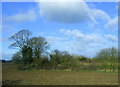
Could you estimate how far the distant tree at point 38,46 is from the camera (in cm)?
3320

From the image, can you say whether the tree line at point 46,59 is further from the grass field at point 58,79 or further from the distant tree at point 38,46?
the grass field at point 58,79

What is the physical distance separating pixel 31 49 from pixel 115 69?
14463 millimetres

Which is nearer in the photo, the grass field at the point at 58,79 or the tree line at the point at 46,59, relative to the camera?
the grass field at the point at 58,79

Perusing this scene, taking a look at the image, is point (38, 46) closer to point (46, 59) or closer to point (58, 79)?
point (46, 59)

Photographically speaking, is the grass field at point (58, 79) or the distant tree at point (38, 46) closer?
the grass field at point (58, 79)

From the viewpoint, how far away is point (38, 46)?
3353 cm

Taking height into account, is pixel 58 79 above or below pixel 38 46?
below

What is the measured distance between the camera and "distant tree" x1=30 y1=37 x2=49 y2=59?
3320cm

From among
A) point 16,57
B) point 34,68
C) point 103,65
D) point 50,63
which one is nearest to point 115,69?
point 103,65

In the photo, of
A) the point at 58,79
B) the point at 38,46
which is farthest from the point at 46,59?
the point at 58,79

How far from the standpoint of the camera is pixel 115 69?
31.1 metres

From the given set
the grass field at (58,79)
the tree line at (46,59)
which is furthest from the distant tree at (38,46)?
the grass field at (58,79)

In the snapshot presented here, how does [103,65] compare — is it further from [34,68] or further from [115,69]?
[34,68]

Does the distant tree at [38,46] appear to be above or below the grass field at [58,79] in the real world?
above
